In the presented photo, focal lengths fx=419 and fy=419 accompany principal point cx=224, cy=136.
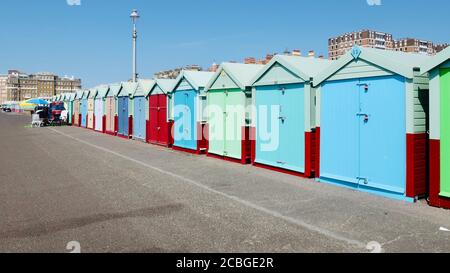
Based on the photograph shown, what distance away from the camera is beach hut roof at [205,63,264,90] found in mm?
12828

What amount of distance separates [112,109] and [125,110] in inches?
109

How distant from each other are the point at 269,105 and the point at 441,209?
5662 millimetres

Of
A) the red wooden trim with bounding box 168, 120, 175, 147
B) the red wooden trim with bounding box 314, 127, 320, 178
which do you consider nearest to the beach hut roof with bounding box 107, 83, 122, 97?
the red wooden trim with bounding box 168, 120, 175, 147

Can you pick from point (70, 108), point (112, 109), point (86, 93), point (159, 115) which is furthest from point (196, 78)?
point (70, 108)

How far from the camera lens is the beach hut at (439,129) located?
279 inches

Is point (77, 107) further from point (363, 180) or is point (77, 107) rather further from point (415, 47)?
point (363, 180)

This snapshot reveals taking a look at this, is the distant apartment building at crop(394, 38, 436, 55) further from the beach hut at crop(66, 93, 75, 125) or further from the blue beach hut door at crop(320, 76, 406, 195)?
the beach hut at crop(66, 93, 75, 125)

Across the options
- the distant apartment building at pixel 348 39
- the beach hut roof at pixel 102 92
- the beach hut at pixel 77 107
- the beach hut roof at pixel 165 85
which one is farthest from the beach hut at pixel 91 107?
the distant apartment building at pixel 348 39

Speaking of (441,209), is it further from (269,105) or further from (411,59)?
(269,105)

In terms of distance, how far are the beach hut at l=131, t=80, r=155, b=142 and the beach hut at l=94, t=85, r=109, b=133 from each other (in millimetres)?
5751

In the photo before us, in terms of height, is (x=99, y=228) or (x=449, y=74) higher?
(x=449, y=74)
